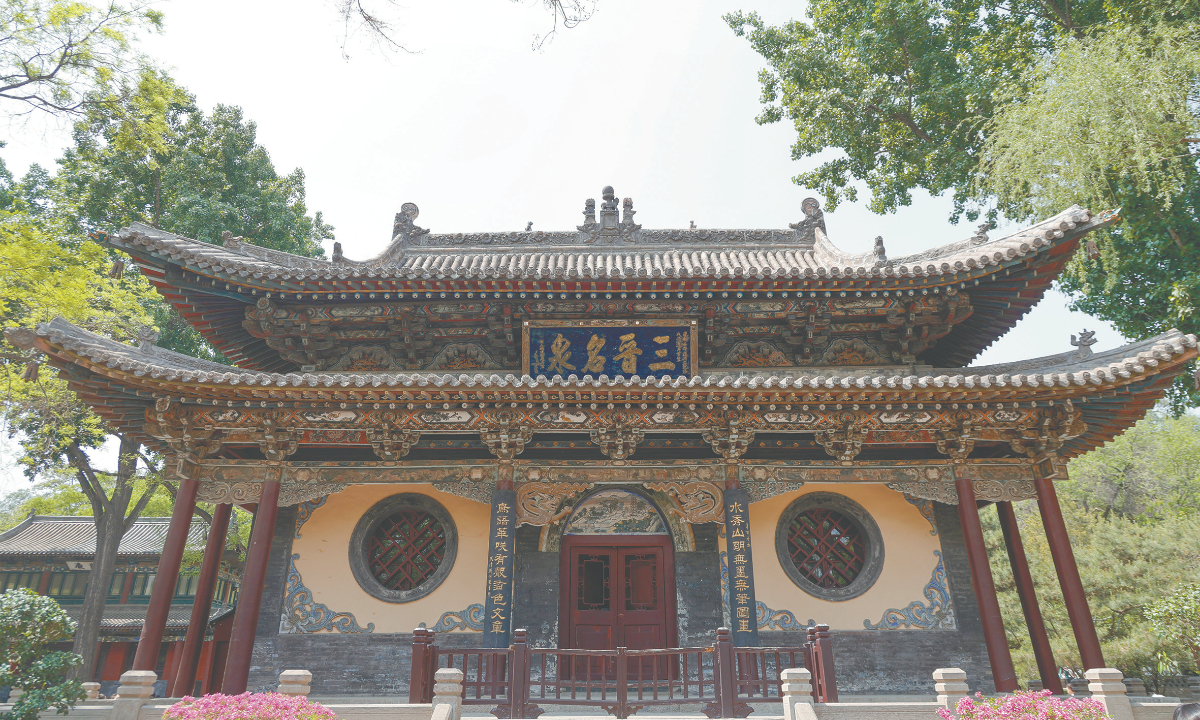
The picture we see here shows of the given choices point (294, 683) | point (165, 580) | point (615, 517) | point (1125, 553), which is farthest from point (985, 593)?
point (1125, 553)

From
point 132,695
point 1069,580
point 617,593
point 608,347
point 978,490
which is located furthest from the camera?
point 608,347

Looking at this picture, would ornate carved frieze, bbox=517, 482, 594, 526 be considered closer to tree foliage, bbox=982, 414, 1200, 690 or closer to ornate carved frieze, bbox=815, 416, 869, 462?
ornate carved frieze, bbox=815, 416, 869, 462

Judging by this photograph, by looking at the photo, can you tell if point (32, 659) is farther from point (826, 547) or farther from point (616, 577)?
point (826, 547)

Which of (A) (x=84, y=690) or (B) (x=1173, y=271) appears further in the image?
(B) (x=1173, y=271)

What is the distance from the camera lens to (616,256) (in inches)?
493

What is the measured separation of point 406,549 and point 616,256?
6373mm

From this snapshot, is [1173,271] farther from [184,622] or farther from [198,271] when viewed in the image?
[184,622]

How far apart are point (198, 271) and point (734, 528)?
7.50 meters

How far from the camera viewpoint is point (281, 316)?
376 inches

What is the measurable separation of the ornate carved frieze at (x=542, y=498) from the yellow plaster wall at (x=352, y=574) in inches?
31.9

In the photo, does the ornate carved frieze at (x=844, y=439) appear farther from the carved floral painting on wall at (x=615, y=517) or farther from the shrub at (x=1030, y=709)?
the shrub at (x=1030, y=709)

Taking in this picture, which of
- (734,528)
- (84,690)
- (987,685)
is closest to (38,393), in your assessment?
(84,690)

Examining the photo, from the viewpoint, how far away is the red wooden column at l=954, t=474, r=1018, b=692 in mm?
7391

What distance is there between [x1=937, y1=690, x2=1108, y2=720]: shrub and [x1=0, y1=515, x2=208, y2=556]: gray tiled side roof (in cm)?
2144
